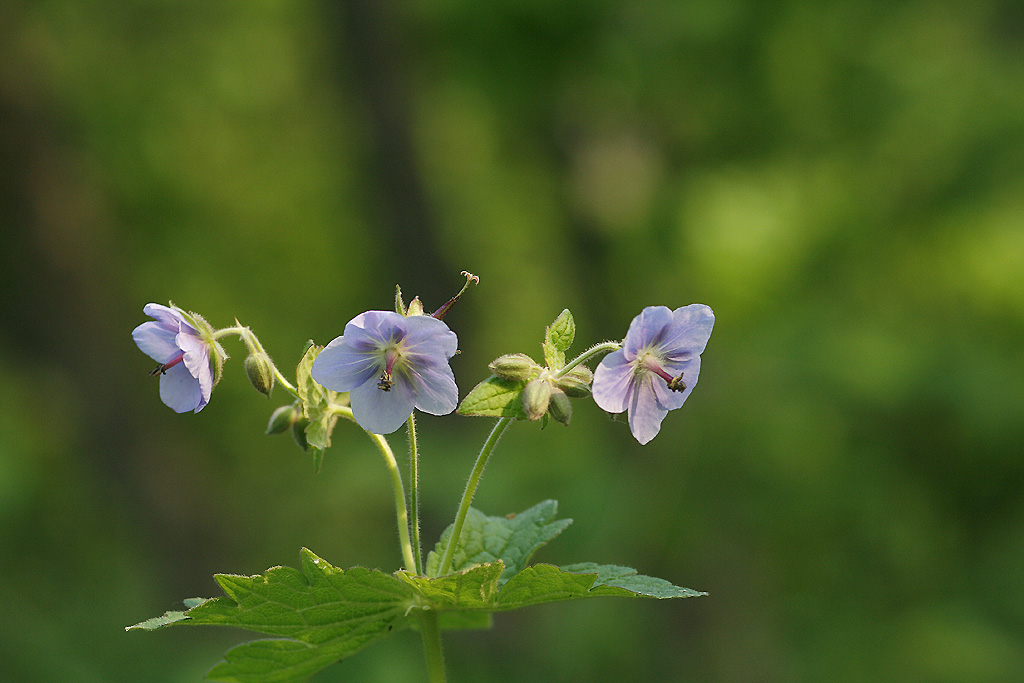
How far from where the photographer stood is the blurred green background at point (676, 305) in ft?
21.6

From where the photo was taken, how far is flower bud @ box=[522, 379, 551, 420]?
4.59 ft

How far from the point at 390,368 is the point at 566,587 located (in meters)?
0.48

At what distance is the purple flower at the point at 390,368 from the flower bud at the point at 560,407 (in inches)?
6.8

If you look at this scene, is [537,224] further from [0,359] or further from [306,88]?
[0,359]

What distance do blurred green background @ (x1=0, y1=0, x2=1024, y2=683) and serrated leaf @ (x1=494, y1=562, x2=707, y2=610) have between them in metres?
3.95

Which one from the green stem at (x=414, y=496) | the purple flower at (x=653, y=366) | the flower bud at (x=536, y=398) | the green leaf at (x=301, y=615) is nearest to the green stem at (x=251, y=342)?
the green stem at (x=414, y=496)

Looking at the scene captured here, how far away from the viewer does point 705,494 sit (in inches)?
279

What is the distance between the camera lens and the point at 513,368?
4.84 feet

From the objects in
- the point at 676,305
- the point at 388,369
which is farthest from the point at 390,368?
the point at 676,305

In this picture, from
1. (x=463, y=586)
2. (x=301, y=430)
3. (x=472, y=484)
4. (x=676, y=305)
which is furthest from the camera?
(x=676, y=305)

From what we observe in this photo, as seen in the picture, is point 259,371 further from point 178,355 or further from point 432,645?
point 432,645

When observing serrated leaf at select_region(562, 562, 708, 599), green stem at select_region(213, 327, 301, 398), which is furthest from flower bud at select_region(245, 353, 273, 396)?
serrated leaf at select_region(562, 562, 708, 599)

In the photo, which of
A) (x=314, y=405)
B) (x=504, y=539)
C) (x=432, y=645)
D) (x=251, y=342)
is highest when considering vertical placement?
(x=251, y=342)

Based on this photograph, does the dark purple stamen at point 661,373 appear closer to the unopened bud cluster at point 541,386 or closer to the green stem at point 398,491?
the unopened bud cluster at point 541,386
